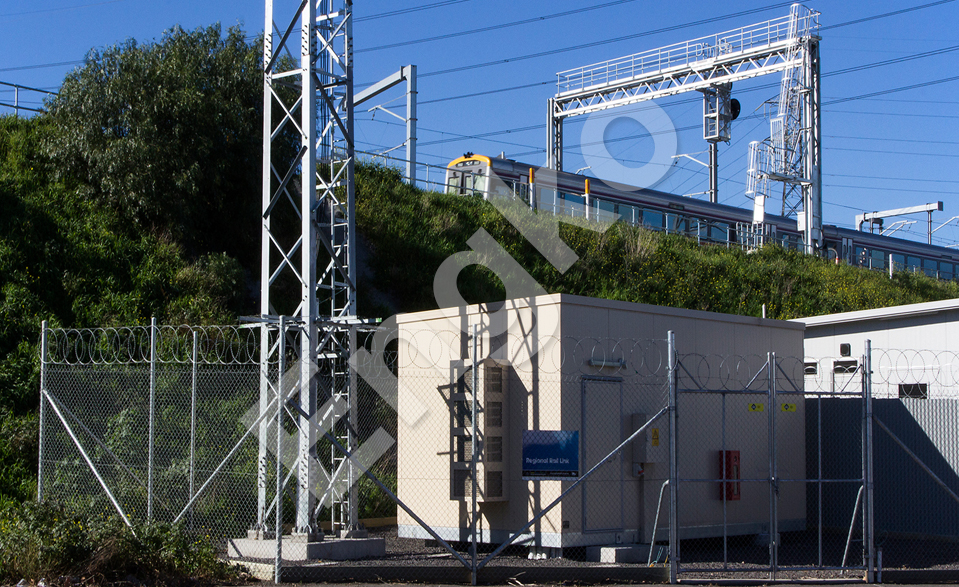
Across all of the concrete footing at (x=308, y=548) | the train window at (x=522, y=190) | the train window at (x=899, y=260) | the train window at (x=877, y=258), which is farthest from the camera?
the train window at (x=899, y=260)

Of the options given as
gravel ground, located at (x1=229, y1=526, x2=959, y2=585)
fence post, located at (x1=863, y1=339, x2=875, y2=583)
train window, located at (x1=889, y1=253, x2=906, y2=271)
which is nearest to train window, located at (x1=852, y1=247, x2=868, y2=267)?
train window, located at (x1=889, y1=253, x2=906, y2=271)

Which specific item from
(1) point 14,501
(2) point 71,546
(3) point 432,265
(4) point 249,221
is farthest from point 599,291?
(2) point 71,546

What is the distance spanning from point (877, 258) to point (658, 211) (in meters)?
14.4

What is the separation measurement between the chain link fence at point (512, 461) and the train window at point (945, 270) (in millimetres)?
33814

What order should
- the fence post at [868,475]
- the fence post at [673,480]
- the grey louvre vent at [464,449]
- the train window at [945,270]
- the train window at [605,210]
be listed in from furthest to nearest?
→ the train window at [945,270] → the train window at [605,210] → the grey louvre vent at [464,449] → the fence post at [868,475] → the fence post at [673,480]

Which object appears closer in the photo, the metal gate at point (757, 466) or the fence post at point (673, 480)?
the fence post at point (673, 480)

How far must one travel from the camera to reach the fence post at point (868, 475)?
9875 millimetres

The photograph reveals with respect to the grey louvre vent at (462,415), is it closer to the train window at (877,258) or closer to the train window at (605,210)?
the train window at (605,210)

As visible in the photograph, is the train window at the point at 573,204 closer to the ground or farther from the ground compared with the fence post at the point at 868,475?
farther from the ground

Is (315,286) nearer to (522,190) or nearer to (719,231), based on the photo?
(522,190)

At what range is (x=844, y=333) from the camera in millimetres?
16484

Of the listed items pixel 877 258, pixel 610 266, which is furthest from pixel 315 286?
pixel 877 258

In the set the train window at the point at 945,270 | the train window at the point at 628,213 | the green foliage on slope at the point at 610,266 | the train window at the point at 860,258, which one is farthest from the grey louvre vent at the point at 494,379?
the train window at the point at 945,270

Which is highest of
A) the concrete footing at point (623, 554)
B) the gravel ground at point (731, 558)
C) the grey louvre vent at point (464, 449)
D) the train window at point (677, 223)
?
the train window at point (677, 223)
